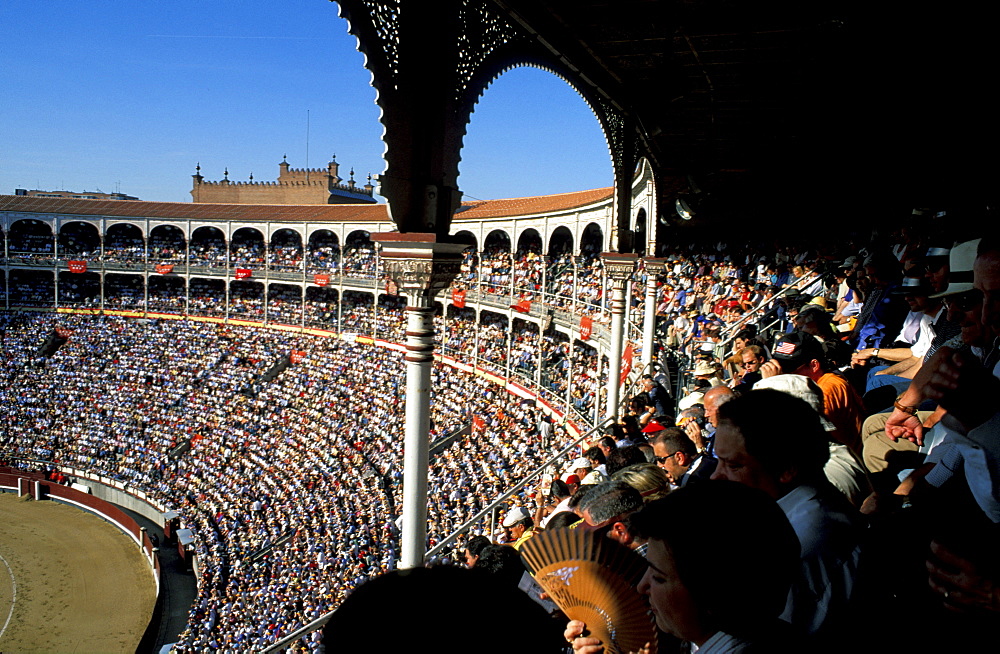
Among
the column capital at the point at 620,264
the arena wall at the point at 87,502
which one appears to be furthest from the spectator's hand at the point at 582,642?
the arena wall at the point at 87,502

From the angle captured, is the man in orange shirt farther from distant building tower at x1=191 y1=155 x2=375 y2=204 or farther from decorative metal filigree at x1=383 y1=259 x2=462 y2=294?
distant building tower at x1=191 y1=155 x2=375 y2=204

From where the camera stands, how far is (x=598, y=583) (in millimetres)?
2244

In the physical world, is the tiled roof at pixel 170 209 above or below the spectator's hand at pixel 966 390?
above

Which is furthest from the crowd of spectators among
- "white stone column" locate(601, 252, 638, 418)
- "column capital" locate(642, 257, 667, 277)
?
"column capital" locate(642, 257, 667, 277)

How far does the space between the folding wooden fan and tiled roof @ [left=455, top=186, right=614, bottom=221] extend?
750 inches

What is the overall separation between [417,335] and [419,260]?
578 millimetres

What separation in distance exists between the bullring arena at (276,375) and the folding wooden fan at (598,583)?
27.3 feet

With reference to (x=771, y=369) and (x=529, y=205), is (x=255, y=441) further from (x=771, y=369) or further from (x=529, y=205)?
(x=771, y=369)

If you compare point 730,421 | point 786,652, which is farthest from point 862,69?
point 786,652

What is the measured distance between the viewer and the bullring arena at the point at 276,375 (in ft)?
52.3

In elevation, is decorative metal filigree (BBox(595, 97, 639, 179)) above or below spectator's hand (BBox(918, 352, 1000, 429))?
above

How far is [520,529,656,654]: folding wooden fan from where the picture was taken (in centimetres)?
211

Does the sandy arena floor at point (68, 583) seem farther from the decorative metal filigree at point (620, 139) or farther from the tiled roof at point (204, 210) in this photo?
the tiled roof at point (204, 210)

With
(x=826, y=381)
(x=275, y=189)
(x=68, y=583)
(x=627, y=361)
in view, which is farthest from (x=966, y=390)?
(x=275, y=189)
